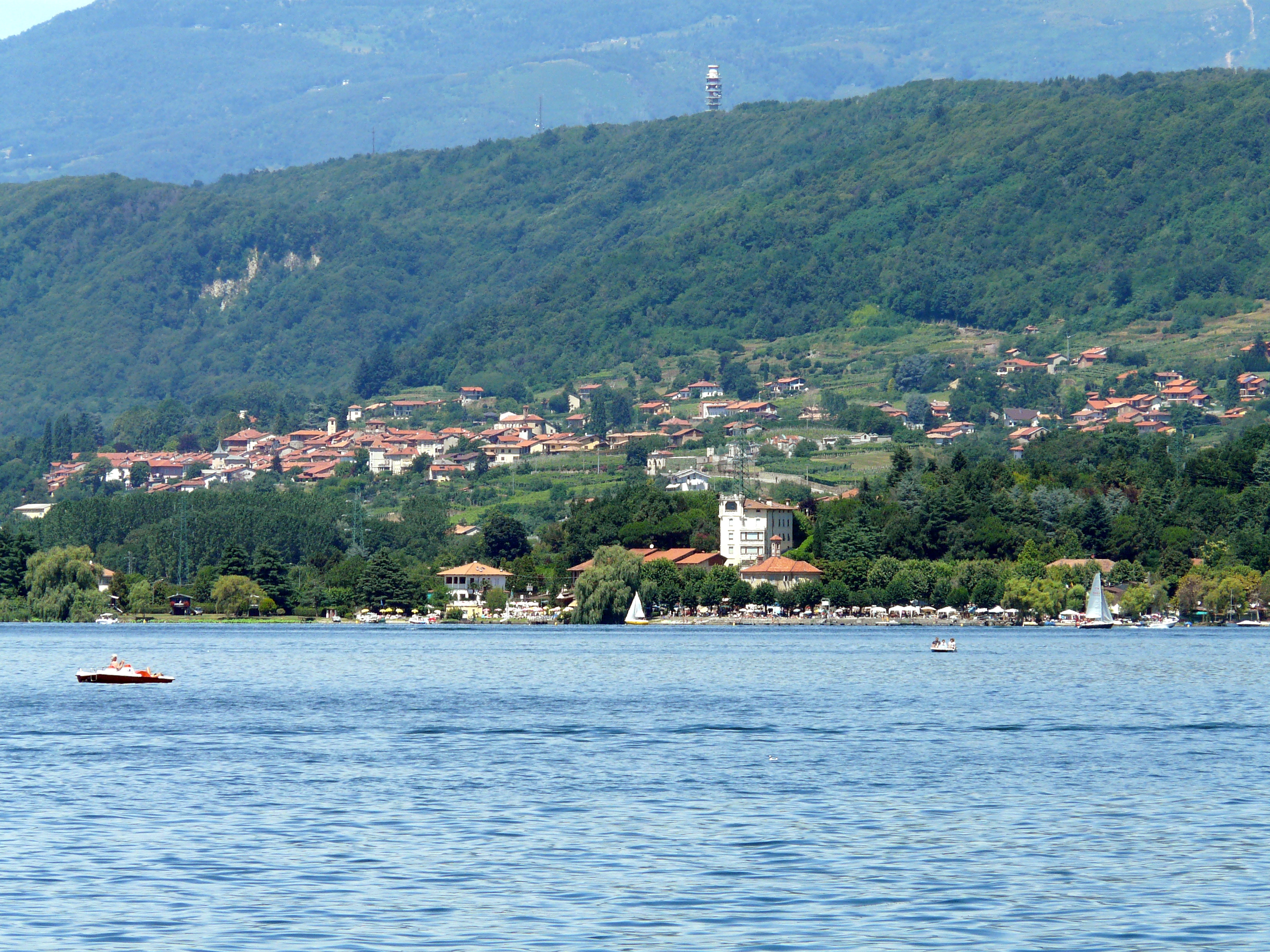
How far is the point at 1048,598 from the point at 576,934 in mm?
141388

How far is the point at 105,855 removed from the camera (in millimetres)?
36438

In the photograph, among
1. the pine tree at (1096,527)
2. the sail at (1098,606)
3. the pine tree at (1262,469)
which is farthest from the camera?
the pine tree at (1262,469)

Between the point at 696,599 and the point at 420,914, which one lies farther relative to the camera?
the point at 696,599

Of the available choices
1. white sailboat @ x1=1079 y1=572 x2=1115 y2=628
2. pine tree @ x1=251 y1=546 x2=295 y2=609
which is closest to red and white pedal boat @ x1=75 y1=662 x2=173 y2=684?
white sailboat @ x1=1079 y1=572 x2=1115 y2=628

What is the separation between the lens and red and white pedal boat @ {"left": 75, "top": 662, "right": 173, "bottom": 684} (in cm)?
8369

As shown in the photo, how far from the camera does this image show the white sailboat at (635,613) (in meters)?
166

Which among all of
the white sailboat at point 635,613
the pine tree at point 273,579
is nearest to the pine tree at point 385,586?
the pine tree at point 273,579

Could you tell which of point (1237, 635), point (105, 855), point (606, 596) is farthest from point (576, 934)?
point (606, 596)

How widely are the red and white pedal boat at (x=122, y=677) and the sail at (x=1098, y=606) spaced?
90.2m

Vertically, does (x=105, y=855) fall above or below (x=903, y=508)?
below

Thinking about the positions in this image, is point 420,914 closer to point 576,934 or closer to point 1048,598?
point 576,934

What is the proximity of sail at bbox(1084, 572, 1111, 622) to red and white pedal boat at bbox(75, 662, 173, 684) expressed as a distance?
90.2 m

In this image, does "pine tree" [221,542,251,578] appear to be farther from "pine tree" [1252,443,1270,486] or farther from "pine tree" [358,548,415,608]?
"pine tree" [1252,443,1270,486]

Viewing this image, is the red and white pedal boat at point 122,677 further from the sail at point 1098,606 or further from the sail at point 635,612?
the sail at point 1098,606
